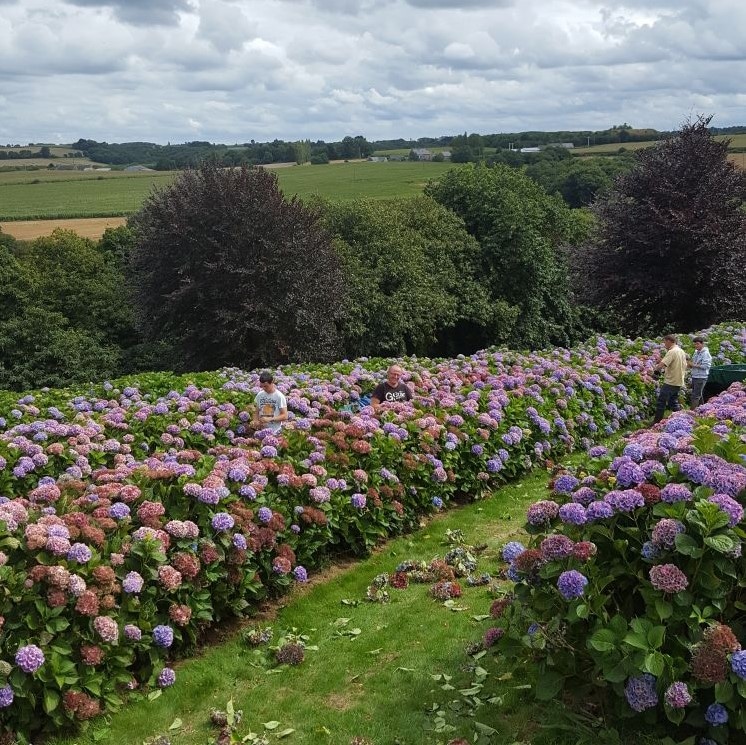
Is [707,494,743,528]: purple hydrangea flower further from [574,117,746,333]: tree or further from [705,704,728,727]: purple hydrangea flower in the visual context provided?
[574,117,746,333]: tree

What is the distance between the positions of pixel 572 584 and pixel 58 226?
53455 mm

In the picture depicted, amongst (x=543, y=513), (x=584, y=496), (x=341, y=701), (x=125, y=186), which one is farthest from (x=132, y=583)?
(x=125, y=186)

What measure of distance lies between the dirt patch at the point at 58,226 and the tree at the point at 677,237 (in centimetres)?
3374

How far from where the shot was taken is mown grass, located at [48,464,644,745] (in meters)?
4.60

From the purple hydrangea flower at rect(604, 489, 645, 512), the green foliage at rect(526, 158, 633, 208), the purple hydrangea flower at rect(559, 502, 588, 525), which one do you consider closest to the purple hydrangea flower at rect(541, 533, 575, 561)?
the purple hydrangea flower at rect(559, 502, 588, 525)

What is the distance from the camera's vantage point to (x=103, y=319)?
29.5 m

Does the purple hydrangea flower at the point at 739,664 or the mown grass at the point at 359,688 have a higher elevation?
the purple hydrangea flower at the point at 739,664

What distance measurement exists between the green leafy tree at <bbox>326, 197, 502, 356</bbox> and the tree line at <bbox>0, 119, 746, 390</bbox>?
0.08m

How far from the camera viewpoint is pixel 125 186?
77938 mm

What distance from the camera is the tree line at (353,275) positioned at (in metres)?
22.6

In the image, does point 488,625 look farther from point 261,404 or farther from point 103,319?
point 103,319

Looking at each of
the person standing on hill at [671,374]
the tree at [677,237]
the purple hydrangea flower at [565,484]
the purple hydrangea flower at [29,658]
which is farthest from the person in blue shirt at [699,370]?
the tree at [677,237]

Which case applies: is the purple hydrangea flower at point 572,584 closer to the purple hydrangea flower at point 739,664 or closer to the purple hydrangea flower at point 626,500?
the purple hydrangea flower at point 626,500

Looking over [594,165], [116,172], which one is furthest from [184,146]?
[594,165]
